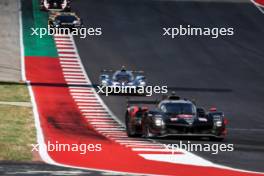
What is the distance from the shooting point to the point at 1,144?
29984mm

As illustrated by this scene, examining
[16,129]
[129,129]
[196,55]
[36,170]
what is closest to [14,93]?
[16,129]

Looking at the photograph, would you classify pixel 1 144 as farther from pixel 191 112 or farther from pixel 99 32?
pixel 99 32

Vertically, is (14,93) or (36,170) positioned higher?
(14,93)

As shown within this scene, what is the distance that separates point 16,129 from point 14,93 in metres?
10.5

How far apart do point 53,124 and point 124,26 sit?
32.4 meters

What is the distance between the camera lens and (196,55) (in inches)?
2343

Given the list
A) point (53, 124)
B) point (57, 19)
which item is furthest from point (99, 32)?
point (53, 124)
